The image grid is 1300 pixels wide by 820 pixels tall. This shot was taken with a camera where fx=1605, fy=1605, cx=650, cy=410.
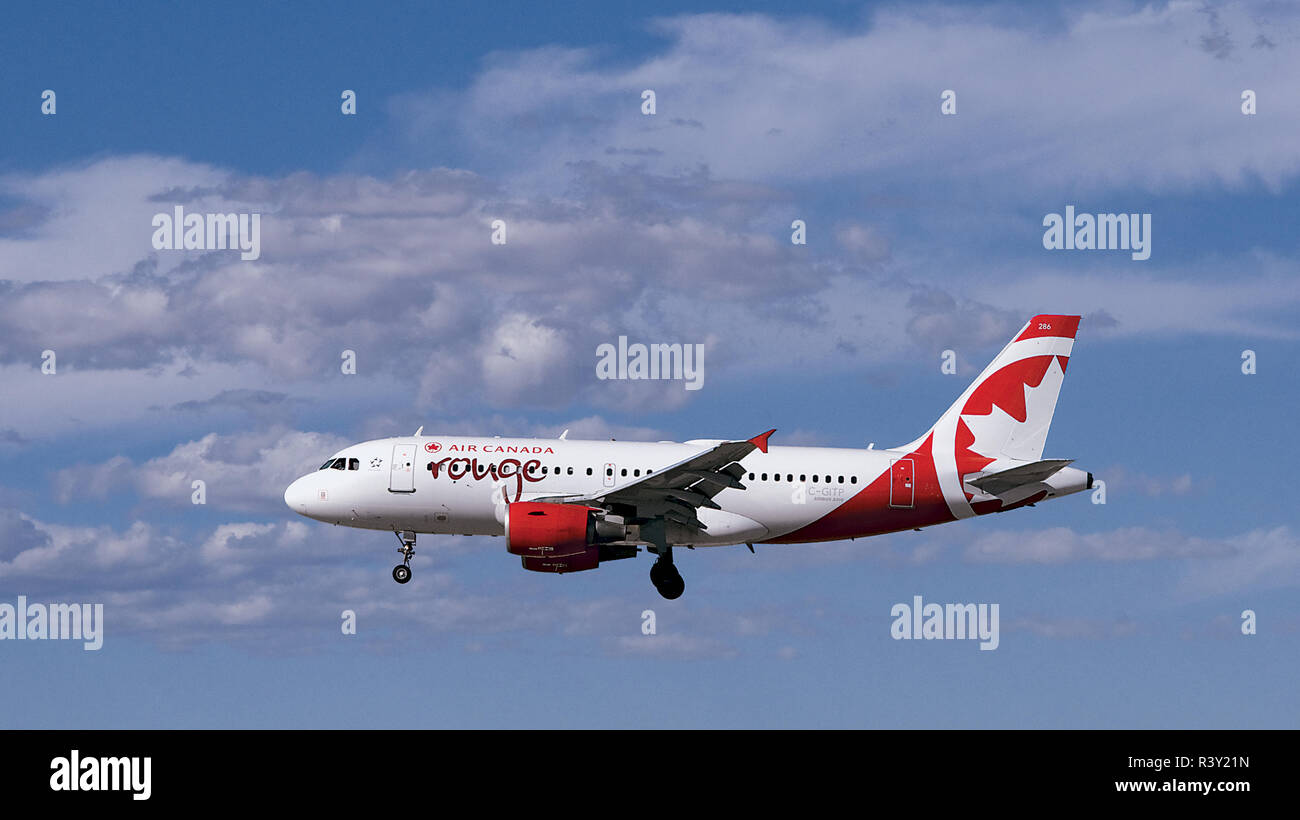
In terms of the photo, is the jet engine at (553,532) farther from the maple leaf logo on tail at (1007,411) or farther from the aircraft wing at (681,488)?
the maple leaf logo on tail at (1007,411)

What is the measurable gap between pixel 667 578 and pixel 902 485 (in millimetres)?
9270

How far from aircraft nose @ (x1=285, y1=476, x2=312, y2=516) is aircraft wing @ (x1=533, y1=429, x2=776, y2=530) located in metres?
8.58

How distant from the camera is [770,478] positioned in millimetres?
58312

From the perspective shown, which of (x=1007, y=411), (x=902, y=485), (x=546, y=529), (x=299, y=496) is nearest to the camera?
(x=546, y=529)

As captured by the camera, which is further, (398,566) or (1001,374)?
(1001,374)

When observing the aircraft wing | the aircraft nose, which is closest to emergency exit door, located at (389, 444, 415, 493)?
the aircraft nose

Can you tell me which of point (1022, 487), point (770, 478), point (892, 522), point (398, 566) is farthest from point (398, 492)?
point (1022, 487)

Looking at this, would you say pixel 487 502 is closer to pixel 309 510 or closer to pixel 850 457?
pixel 309 510

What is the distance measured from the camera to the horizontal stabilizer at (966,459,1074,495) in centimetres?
5672

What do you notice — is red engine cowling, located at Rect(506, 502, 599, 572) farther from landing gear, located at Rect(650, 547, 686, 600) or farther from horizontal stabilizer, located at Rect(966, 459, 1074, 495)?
horizontal stabilizer, located at Rect(966, 459, 1074, 495)

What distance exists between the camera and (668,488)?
5541 cm

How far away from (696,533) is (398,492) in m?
10.8

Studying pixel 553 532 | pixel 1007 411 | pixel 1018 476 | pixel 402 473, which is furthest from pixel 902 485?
pixel 402 473

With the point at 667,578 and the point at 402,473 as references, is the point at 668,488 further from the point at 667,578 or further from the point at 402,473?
the point at 402,473
